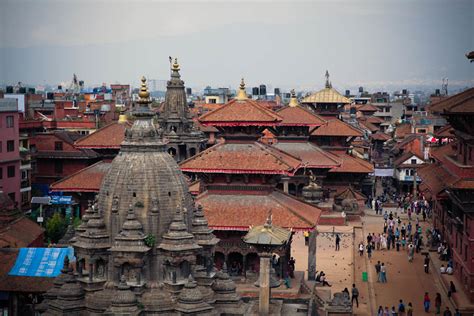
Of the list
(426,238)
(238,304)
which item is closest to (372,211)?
(426,238)

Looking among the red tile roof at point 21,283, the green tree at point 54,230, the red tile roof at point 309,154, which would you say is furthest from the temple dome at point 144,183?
the red tile roof at point 309,154

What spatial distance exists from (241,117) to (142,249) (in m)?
14.6

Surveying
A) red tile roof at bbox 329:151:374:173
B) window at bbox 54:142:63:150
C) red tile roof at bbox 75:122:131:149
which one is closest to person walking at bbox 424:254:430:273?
red tile roof at bbox 329:151:374:173

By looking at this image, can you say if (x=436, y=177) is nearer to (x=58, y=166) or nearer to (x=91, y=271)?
(x=58, y=166)

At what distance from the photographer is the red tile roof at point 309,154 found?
181 ft

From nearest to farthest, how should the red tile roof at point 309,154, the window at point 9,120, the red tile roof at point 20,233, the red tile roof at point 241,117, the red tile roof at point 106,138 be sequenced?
the red tile roof at point 20,233 → the red tile roof at point 241,117 → the red tile roof at point 106,138 → the window at point 9,120 → the red tile roof at point 309,154

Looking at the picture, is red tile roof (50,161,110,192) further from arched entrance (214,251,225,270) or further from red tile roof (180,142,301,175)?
arched entrance (214,251,225,270)

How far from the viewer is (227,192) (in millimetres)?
37469

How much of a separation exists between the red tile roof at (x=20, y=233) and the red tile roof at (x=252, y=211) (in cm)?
702

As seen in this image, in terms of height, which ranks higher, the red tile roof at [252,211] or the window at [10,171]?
the window at [10,171]

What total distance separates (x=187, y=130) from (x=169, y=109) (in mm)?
1799

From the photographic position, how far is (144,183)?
25.0 meters

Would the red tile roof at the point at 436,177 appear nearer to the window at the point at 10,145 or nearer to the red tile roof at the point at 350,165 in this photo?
the red tile roof at the point at 350,165

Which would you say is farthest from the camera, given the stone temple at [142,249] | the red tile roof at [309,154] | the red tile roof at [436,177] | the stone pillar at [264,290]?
the red tile roof at [309,154]
